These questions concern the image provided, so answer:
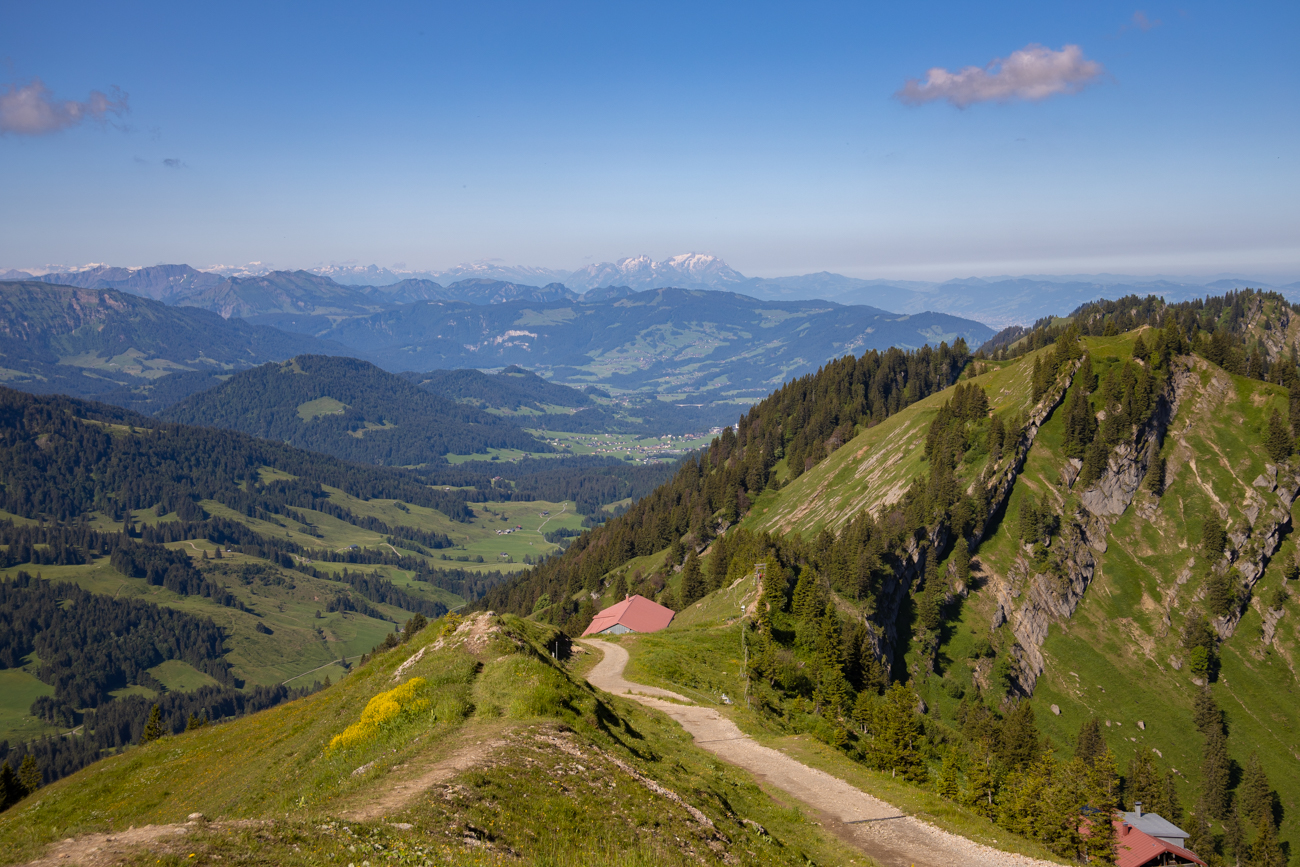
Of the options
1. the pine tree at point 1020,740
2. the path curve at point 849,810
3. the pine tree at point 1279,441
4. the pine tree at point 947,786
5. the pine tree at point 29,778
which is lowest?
the pine tree at point 29,778

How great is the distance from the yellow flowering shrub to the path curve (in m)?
19.4

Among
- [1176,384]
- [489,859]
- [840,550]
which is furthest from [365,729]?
[1176,384]

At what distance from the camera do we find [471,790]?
78.8 feet

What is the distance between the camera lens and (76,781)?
5844 cm

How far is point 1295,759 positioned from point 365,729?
13114 centimetres

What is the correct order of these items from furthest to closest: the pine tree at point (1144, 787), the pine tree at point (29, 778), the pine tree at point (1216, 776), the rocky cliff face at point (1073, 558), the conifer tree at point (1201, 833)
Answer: the rocky cliff face at point (1073, 558)
the pine tree at point (1216, 776)
the pine tree at point (1144, 787)
the pine tree at point (29, 778)
the conifer tree at point (1201, 833)

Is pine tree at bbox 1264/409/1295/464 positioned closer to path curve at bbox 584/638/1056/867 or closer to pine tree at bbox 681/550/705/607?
pine tree at bbox 681/550/705/607

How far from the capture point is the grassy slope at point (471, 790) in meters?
20.0

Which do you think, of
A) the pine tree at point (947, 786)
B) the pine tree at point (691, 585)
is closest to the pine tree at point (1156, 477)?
the pine tree at point (691, 585)

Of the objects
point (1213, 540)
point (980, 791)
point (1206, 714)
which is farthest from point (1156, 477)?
point (980, 791)

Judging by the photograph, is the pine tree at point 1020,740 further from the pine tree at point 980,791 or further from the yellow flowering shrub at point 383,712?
the yellow flowering shrub at point 383,712

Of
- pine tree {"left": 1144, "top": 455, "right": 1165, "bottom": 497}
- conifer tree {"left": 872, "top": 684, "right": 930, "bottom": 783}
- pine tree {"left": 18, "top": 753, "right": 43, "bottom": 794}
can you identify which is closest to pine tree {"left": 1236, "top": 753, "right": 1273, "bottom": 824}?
pine tree {"left": 1144, "top": 455, "right": 1165, "bottom": 497}

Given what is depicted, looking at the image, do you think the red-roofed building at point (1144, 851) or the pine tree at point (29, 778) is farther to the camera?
the pine tree at point (29, 778)

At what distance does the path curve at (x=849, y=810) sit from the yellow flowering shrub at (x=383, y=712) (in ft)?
63.7
